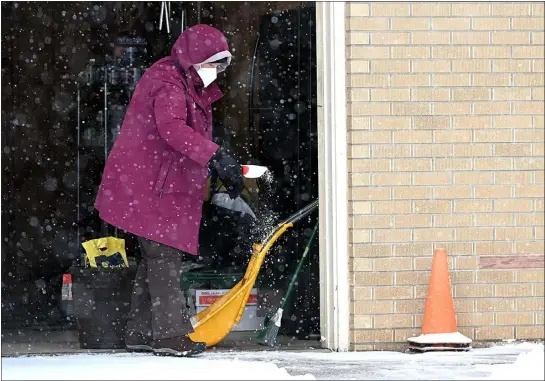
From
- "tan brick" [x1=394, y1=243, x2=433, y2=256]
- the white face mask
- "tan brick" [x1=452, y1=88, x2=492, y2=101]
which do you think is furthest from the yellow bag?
"tan brick" [x1=452, y1=88, x2=492, y2=101]

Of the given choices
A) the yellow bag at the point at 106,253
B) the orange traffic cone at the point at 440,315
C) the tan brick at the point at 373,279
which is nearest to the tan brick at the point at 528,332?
the orange traffic cone at the point at 440,315

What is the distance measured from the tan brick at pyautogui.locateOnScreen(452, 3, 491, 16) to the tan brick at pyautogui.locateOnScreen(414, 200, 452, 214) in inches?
44.8

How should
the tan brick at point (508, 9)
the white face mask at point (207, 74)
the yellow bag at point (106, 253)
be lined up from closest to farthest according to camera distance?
the white face mask at point (207, 74)
the tan brick at point (508, 9)
the yellow bag at point (106, 253)

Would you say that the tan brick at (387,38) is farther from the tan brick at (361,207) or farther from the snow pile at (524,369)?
the snow pile at (524,369)

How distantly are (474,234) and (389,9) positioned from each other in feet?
4.71

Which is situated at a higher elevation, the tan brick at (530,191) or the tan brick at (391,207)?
the tan brick at (530,191)

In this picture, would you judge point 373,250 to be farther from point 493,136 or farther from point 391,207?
point 493,136

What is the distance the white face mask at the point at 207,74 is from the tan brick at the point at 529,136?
1.86 m

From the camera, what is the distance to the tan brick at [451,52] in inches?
256

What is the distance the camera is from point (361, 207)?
21.2ft

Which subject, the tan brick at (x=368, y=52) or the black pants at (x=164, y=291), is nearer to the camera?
the black pants at (x=164, y=291)

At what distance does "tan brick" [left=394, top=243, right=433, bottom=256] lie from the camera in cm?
648

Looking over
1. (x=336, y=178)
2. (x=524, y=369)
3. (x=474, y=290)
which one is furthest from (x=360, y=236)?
(x=524, y=369)

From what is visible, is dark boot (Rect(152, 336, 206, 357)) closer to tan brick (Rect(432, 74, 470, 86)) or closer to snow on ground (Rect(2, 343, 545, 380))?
snow on ground (Rect(2, 343, 545, 380))
